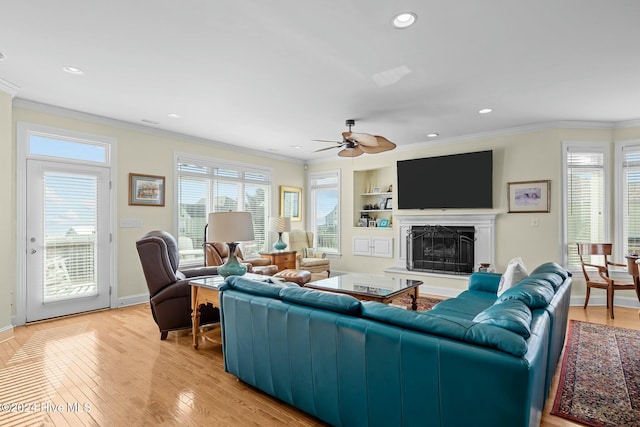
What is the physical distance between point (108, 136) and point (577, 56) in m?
5.50

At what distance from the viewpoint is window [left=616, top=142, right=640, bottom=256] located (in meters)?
4.71

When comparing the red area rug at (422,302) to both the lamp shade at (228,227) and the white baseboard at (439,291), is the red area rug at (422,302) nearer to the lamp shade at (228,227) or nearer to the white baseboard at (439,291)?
the white baseboard at (439,291)

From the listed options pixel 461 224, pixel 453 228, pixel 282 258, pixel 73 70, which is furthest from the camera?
pixel 282 258

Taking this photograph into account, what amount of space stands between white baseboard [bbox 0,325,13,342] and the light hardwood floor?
0.08 meters

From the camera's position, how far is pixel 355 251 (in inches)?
274

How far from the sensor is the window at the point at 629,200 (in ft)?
15.5

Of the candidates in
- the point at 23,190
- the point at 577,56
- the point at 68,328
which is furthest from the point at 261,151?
the point at 577,56

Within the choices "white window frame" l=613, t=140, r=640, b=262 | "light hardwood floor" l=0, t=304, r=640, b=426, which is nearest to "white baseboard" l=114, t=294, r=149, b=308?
"light hardwood floor" l=0, t=304, r=640, b=426

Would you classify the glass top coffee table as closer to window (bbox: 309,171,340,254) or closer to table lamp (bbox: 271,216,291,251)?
table lamp (bbox: 271,216,291,251)

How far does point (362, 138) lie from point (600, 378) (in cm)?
309

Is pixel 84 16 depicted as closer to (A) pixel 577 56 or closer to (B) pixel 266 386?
(B) pixel 266 386

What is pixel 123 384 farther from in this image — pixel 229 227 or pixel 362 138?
pixel 362 138

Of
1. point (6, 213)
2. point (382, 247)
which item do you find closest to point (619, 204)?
point (382, 247)

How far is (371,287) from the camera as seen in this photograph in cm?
375
